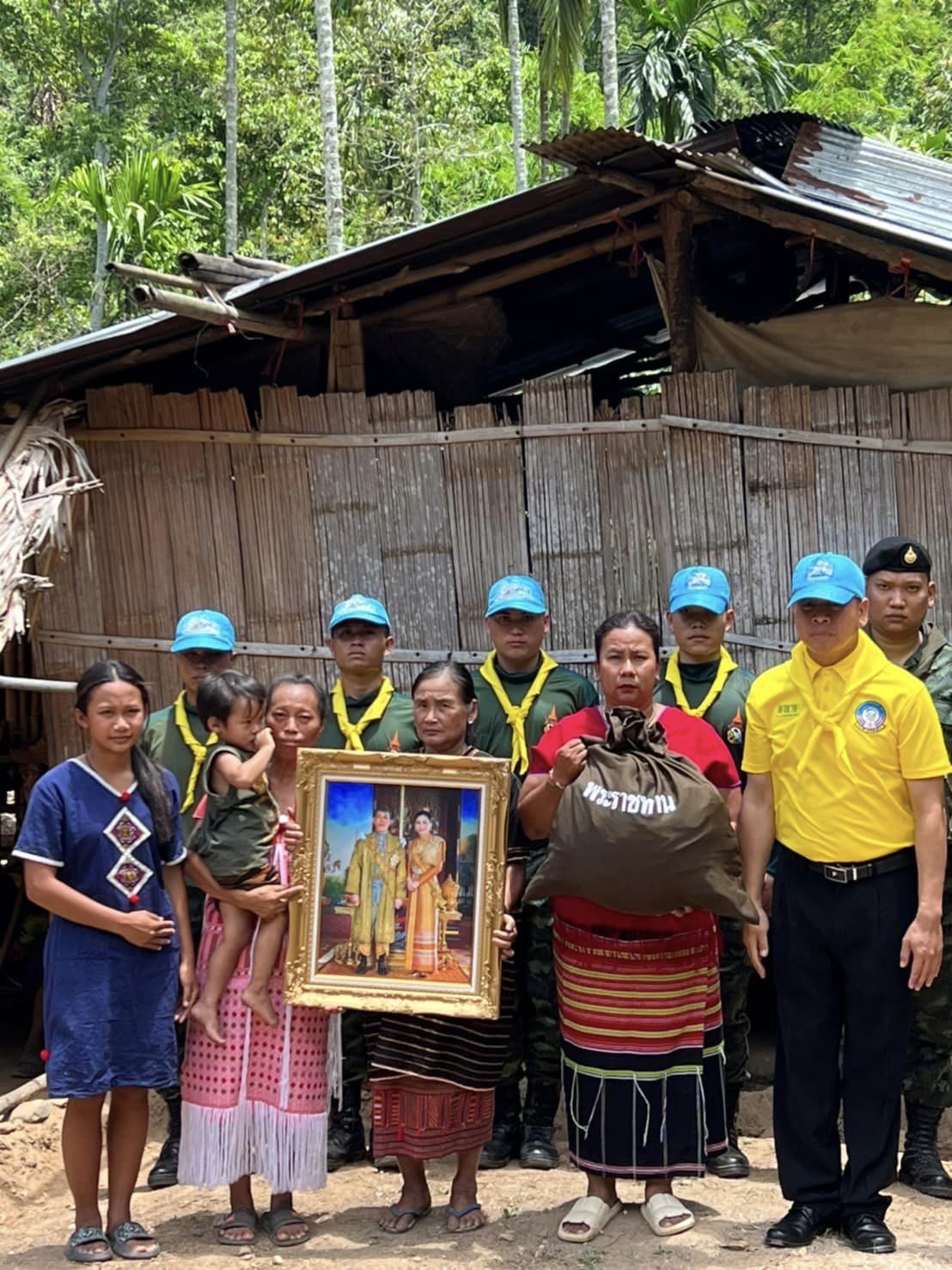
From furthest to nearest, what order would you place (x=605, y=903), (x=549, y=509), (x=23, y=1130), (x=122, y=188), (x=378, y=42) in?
(x=378, y=42) < (x=122, y=188) < (x=549, y=509) < (x=23, y=1130) < (x=605, y=903)

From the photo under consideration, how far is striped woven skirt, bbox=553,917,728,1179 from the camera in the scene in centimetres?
434

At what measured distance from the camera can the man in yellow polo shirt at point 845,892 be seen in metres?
4.15

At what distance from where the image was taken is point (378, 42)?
22906mm

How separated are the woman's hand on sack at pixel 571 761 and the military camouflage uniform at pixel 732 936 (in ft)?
3.22

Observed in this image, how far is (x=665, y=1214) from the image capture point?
431 cm

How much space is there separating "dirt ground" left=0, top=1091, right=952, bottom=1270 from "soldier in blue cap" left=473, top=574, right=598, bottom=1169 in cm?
16

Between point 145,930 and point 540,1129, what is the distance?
1675 mm

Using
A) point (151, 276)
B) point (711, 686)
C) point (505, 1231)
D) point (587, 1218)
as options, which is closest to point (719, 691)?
point (711, 686)

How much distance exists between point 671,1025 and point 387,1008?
83 centimetres

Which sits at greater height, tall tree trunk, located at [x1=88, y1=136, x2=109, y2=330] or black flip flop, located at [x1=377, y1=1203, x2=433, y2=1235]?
tall tree trunk, located at [x1=88, y1=136, x2=109, y2=330]

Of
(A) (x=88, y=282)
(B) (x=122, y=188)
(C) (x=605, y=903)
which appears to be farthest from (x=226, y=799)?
(A) (x=88, y=282)

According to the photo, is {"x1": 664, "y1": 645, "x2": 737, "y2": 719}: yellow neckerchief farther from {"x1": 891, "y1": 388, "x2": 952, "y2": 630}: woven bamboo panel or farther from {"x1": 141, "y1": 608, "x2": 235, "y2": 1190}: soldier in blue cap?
{"x1": 141, "y1": 608, "x2": 235, "y2": 1190}: soldier in blue cap

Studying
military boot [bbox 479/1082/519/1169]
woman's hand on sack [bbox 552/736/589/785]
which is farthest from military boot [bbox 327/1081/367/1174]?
woman's hand on sack [bbox 552/736/589/785]

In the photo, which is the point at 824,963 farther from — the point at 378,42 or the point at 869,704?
the point at 378,42
